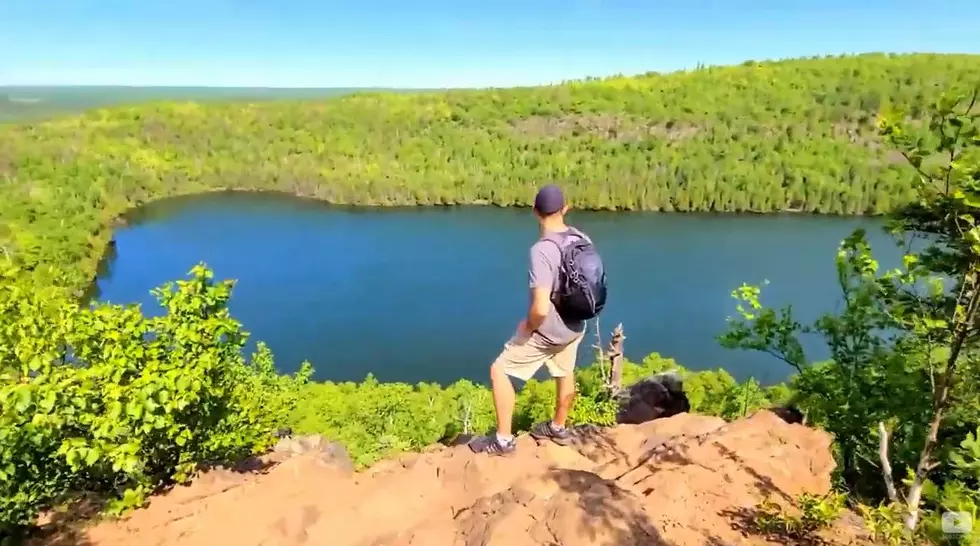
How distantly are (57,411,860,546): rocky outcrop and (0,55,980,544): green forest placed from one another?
0.37 m

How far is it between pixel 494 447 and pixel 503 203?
2054 inches

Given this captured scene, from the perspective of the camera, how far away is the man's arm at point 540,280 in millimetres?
3438

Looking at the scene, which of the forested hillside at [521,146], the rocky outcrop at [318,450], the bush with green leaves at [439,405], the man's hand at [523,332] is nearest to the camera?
the man's hand at [523,332]

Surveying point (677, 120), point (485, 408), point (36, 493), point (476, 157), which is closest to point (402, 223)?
point (476, 157)

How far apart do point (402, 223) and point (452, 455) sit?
45544 mm

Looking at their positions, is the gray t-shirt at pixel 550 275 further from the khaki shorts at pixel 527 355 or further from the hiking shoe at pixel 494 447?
the hiking shoe at pixel 494 447

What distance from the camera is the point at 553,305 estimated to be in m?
3.68

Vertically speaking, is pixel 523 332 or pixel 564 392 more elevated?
pixel 523 332

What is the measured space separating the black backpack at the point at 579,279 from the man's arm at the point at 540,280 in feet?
0.27

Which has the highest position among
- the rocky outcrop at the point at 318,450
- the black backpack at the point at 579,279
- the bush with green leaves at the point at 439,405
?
the black backpack at the point at 579,279

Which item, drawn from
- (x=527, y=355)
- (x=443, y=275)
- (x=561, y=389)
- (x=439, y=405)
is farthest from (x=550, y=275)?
(x=443, y=275)

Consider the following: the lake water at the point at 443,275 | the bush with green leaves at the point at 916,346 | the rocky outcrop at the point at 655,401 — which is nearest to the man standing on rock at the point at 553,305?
the bush with green leaves at the point at 916,346

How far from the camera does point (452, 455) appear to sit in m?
4.14

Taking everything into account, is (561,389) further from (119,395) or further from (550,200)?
(119,395)
